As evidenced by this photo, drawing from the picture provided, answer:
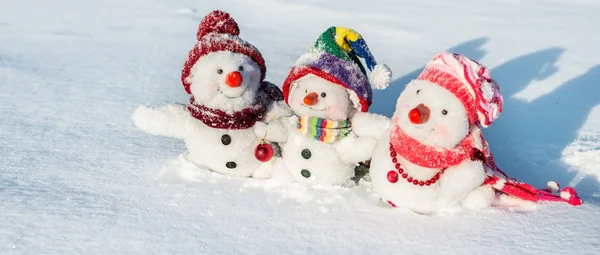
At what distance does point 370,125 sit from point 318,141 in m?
0.17

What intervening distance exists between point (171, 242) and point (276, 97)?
0.68 meters

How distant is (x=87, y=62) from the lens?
3193 millimetres

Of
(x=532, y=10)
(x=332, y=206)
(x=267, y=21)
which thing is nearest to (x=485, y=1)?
(x=532, y=10)

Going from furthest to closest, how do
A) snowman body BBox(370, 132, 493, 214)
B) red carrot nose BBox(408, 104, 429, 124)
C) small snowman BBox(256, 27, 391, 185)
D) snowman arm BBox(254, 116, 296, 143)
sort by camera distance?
snowman arm BBox(254, 116, 296, 143) < small snowman BBox(256, 27, 391, 185) < snowman body BBox(370, 132, 493, 214) < red carrot nose BBox(408, 104, 429, 124)

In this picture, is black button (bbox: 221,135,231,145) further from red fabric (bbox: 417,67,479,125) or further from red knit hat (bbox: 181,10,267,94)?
red fabric (bbox: 417,67,479,125)

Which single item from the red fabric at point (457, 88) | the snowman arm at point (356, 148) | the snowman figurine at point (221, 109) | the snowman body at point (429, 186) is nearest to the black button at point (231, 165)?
the snowman figurine at point (221, 109)

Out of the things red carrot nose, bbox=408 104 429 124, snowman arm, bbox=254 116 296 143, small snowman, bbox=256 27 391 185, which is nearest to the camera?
red carrot nose, bbox=408 104 429 124

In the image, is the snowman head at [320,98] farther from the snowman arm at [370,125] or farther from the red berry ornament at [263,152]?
the red berry ornament at [263,152]

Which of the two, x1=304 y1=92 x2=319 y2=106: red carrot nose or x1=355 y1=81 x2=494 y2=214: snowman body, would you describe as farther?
x1=304 y1=92 x2=319 y2=106: red carrot nose

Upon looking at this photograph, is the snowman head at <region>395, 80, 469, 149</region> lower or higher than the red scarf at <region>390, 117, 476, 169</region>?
higher

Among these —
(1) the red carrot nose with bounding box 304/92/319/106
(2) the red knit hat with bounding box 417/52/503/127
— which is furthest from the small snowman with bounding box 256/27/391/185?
(2) the red knit hat with bounding box 417/52/503/127

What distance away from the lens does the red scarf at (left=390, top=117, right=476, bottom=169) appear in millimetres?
1699

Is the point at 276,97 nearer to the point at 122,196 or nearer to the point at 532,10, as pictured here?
the point at 122,196

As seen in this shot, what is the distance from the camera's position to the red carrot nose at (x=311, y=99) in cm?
178
